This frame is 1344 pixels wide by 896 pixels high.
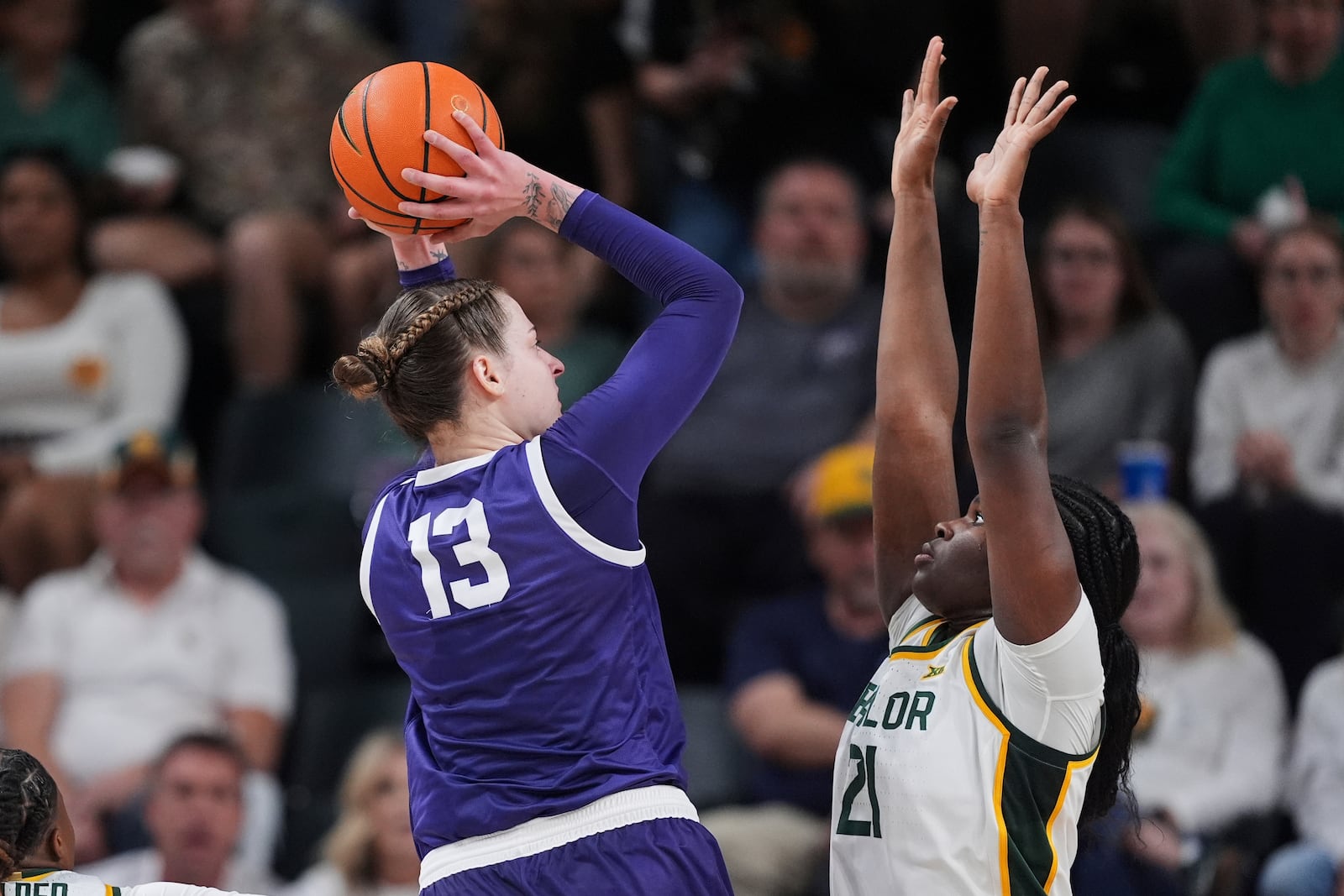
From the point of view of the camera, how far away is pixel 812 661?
254 inches

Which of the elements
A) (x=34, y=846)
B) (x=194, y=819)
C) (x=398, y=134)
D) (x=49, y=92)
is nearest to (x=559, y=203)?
(x=398, y=134)

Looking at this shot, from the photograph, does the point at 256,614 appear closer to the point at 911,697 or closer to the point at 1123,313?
the point at 1123,313

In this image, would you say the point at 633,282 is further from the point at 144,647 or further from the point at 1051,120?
the point at 144,647

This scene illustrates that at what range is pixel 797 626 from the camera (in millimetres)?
6516

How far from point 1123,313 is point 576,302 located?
7.55ft

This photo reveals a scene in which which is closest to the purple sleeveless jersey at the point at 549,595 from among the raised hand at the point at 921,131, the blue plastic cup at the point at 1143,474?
the raised hand at the point at 921,131

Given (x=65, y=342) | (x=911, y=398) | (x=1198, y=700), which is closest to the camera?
(x=911, y=398)

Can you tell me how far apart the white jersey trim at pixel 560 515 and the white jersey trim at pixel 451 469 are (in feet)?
0.33

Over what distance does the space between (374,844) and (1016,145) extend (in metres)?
3.95

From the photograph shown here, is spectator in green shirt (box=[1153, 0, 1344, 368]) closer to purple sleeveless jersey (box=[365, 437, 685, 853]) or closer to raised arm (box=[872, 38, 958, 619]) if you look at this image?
raised arm (box=[872, 38, 958, 619])

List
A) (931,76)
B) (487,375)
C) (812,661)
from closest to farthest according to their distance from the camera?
1. (487,375)
2. (931,76)
3. (812,661)

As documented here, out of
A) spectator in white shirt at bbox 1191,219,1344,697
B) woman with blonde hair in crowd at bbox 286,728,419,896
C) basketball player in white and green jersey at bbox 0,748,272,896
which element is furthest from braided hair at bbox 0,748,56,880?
spectator in white shirt at bbox 1191,219,1344,697

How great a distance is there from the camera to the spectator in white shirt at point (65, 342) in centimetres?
795

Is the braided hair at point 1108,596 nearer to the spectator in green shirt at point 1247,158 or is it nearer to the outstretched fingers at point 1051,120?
the outstretched fingers at point 1051,120
